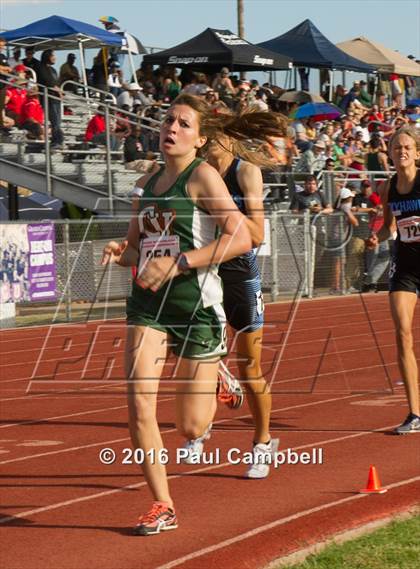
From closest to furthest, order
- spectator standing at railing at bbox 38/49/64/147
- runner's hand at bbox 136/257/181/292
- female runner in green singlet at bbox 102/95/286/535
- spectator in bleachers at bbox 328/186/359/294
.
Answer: runner's hand at bbox 136/257/181/292 → female runner in green singlet at bbox 102/95/286/535 → spectator standing at railing at bbox 38/49/64/147 → spectator in bleachers at bbox 328/186/359/294

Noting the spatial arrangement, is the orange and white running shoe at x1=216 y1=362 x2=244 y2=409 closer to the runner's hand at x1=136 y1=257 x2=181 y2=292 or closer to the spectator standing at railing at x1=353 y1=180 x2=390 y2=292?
the runner's hand at x1=136 y1=257 x2=181 y2=292

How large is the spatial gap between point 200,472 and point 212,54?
69.4 ft

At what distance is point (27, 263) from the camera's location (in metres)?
19.9

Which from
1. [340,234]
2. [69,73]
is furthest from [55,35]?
[340,234]

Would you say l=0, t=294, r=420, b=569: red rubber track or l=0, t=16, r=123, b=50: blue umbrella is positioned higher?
l=0, t=16, r=123, b=50: blue umbrella

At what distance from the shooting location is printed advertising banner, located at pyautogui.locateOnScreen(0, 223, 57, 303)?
1953 cm

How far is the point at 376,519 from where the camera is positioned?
21.2ft

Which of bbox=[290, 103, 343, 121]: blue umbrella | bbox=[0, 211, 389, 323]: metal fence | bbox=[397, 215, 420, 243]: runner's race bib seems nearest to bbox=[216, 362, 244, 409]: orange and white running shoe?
bbox=[397, 215, 420, 243]: runner's race bib

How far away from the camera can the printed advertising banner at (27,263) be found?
1953 cm

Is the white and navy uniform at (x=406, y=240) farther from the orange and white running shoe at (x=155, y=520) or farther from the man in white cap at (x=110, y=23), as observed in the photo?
the man in white cap at (x=110, y=23)

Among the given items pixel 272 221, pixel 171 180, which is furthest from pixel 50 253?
pixel 171 180

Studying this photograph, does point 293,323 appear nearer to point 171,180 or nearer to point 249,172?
point 249,172

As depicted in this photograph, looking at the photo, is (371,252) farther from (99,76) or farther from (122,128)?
(99,76)

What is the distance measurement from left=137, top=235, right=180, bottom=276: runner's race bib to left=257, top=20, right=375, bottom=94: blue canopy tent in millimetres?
26651
